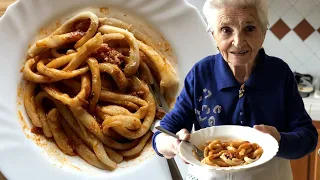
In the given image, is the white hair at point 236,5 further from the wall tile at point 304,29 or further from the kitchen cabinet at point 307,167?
the wall tile at point 304,29

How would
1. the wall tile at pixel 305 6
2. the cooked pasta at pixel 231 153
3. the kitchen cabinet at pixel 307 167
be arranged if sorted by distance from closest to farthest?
the cooked pasta at pixel 231 153, the kitchen cabinet at pixel 307 167, the wall tile at pixel 305 6

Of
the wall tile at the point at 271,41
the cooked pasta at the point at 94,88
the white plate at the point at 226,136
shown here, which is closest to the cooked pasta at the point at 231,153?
the white plate at the point at 226,136

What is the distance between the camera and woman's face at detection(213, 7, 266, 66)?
0.92 meters

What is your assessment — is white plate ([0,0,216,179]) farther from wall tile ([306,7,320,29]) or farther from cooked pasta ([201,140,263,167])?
wall tile ([306,7,320,29])

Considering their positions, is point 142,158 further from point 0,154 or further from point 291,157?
point 291,157

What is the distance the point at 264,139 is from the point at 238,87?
0.15 meters

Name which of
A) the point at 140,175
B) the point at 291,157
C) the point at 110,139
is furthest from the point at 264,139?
the point at 110,139

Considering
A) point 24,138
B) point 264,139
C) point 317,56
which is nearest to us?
point 264,139

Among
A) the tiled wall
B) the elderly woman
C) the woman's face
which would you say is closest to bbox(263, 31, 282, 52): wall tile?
the tiled wall

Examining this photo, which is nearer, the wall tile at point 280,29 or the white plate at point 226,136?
the white plate at point 226,136

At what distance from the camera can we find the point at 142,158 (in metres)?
1.48

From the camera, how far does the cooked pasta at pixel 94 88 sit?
1.48 m

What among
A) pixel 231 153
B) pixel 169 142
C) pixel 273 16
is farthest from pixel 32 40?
pixel 273 16

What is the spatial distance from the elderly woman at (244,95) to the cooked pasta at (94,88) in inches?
17.0
